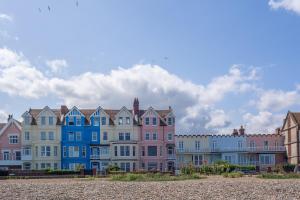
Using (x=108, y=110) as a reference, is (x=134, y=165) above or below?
below

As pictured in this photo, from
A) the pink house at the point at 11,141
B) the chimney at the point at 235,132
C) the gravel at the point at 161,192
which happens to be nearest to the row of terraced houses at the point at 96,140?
the pink house at the point at 11,141

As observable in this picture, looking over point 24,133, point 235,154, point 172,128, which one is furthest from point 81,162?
point 235,154

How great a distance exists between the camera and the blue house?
6906 centimetres

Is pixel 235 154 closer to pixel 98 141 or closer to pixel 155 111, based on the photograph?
pixel 155 111

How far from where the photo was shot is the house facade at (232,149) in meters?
73.3

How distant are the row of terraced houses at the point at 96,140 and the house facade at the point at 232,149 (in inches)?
16.6

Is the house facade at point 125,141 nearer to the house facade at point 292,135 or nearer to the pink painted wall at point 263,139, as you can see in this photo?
the pink painted wall at point 263,139

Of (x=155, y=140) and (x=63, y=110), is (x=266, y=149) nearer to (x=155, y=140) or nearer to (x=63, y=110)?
(x=155, y=140)

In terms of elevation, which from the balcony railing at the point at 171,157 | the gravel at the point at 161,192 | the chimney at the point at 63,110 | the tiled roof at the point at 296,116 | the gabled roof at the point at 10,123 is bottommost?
the gravel at the point at 161,192

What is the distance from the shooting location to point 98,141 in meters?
69.8

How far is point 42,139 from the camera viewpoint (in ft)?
227

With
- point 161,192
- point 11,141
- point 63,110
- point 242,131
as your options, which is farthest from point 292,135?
point 161,192

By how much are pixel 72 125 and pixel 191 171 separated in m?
28.8

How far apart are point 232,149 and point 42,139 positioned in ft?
82.9
